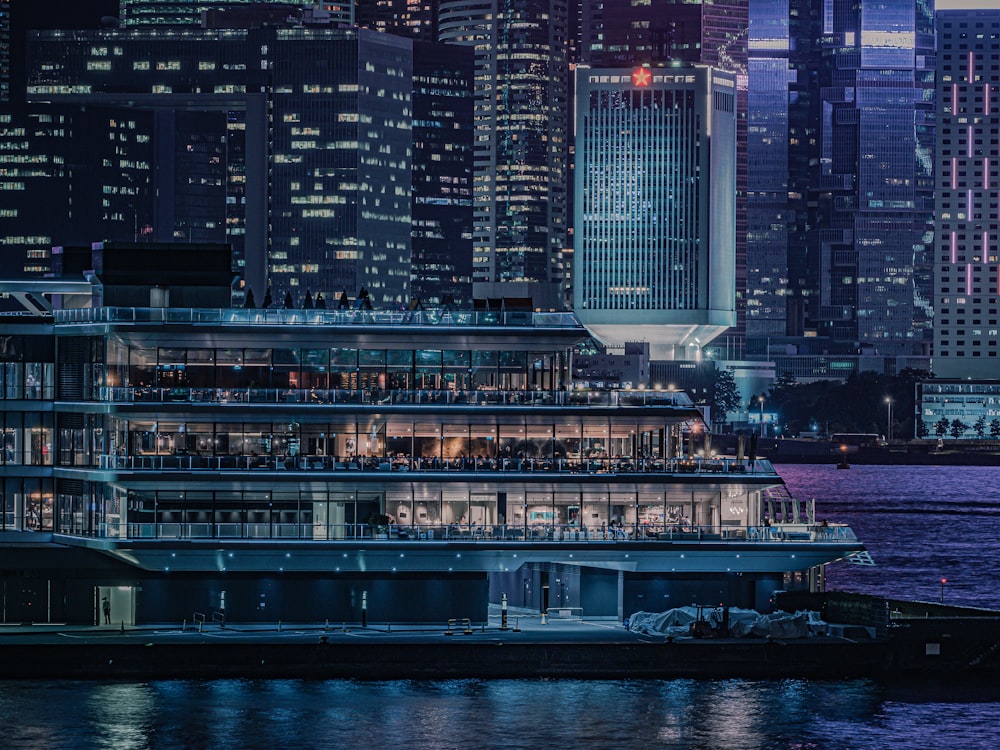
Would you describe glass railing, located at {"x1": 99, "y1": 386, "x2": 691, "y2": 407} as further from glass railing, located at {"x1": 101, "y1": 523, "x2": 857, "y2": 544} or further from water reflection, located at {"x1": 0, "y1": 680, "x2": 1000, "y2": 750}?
water reflection, located at {"x1": 0, "y1": 680, "x2": 1000, "y2": 750}

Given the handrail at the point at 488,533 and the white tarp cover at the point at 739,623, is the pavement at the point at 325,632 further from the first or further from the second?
the handrail at the point at 488,533

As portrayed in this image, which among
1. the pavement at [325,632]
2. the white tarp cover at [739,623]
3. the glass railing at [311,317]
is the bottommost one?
the pavement at [325,632]

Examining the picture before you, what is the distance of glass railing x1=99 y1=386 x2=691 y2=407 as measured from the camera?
258ft

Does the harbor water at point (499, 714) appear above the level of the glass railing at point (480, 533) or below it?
below

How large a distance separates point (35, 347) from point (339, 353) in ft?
35.3

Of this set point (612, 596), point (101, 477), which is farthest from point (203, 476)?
point (612, 596)

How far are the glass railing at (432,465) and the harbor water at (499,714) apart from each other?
314 inches

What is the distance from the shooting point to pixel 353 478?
7844 centimetres

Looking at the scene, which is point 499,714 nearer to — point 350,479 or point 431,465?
point 431,465

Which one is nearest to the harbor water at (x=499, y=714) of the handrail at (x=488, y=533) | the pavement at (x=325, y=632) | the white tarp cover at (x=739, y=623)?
the pavement at (x=325, y=632)

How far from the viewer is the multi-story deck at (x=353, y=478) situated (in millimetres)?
78000

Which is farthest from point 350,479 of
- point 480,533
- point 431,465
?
point 480,533

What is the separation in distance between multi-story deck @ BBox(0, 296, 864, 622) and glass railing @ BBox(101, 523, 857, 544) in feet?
0.26

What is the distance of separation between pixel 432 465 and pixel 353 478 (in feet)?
9.47
